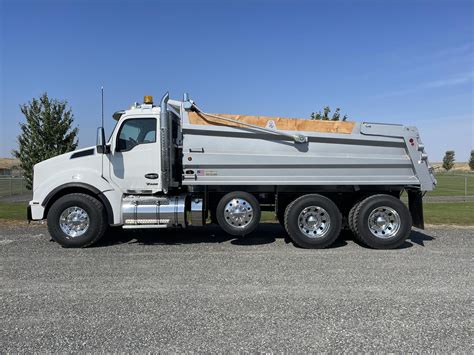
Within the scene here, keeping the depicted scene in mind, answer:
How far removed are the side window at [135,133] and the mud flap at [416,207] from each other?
220 inches

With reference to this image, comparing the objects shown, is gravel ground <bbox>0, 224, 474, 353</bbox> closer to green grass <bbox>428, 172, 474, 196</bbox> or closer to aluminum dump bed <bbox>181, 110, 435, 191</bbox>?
aluminum dump bed <bbox>181, 110, 435, 191</bbox>

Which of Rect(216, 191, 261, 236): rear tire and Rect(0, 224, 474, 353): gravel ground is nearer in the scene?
Rect(0, 224, 474, 353): gravel ground

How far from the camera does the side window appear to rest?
8055 mm

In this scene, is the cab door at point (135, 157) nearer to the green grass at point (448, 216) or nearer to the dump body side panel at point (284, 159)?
the dump body side panel at point (284, 159)

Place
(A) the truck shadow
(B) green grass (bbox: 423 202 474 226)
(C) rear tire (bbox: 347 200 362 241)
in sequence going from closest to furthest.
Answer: (C) rear tire (bbox: 347 200 362 241) → (A) the truck shadow → (B) green grass (bbox: 423 202 474 226)

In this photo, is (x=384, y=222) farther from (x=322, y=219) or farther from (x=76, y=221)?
(x=76, y=221)

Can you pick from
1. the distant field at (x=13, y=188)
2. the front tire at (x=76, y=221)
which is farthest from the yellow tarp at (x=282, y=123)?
the distant field at (x=13, y=188)

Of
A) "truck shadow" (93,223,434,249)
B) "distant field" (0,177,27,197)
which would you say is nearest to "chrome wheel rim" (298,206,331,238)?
"truck shadow" (93,223,434,249)

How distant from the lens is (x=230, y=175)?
7941 mm

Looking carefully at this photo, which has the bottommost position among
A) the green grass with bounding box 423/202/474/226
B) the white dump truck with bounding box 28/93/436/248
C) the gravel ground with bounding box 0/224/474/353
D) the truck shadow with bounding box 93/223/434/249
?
the gravel ground with bounding box 0/224/474/353

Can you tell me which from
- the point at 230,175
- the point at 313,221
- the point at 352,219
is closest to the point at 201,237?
the point at 230,175

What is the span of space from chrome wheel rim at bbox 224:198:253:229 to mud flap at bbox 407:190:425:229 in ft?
11.6

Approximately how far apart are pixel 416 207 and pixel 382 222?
1.02 meters

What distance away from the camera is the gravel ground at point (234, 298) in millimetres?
3682
